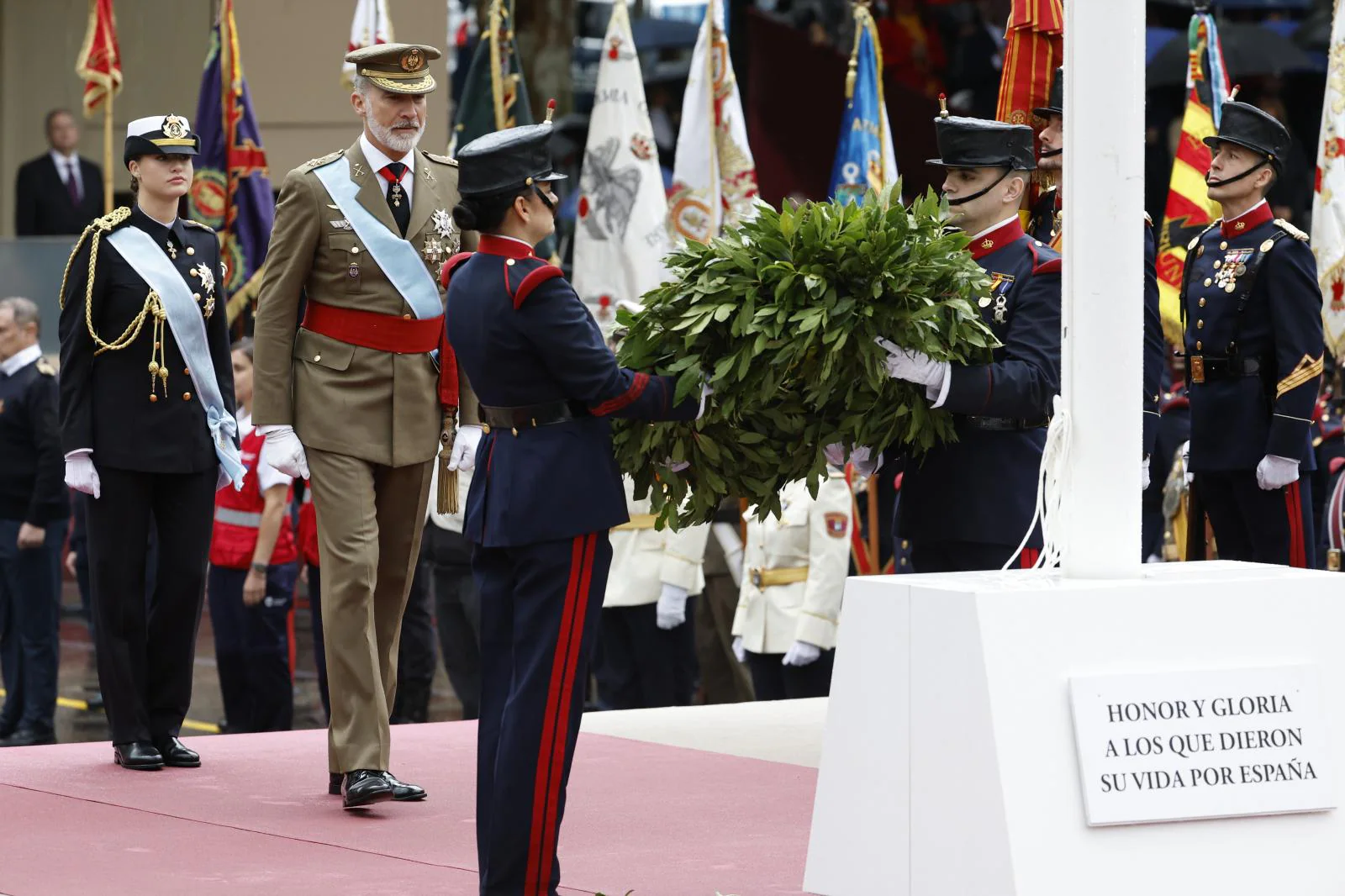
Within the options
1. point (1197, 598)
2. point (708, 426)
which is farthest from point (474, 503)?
point (1197, 598)

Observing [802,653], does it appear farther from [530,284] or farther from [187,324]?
[530,284]

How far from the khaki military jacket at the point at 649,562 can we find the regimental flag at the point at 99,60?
145 inches

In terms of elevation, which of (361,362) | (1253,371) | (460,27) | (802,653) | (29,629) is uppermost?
(460,27)

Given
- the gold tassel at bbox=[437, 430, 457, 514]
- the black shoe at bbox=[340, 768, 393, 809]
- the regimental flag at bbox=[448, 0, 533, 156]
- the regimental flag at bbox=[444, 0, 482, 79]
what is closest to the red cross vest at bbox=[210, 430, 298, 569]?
the regimental flag at bbox=[448, 0, 533, 156]

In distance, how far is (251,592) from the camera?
8789 millimetres

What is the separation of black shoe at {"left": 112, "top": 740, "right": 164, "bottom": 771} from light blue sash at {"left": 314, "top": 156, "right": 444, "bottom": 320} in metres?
1.56

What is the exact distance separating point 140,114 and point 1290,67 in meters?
8.33

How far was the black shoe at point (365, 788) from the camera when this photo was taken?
5379 millimetres

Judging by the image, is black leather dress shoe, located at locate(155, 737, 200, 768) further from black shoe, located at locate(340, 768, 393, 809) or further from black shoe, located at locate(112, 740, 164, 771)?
black shoe, located at locate(340, 768, 393, 809)

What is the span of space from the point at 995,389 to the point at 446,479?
1711 millimetres

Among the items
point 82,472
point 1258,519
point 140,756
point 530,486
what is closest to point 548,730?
point 530,486

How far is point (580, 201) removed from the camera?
10.7 m

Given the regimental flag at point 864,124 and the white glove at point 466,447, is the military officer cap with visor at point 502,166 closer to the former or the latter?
the white glove at point 466,447

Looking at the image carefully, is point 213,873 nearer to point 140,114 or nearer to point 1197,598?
point 1197,598
